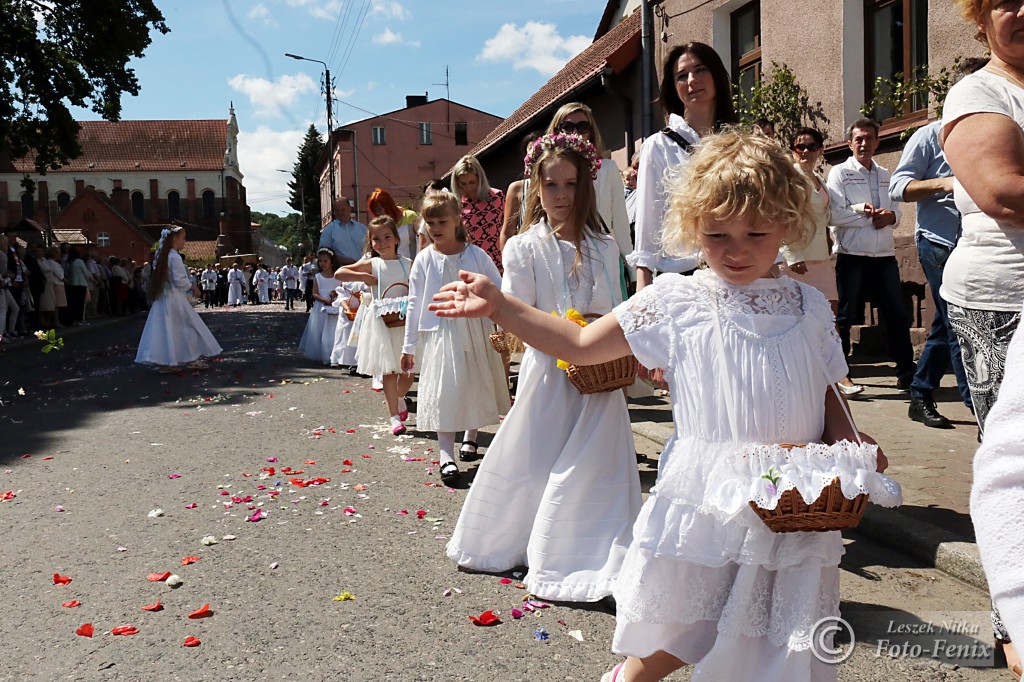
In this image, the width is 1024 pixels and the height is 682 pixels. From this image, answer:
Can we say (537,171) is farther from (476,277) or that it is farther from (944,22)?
(944,22)

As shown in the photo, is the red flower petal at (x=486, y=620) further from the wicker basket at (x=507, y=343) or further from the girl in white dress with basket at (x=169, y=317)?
the girl in white dress with basket at (x=169, y=317)

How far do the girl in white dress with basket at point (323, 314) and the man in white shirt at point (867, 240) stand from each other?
26.2 feet

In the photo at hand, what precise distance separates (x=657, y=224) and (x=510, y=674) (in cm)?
194

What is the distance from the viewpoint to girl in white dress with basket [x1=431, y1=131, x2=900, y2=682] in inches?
91.2

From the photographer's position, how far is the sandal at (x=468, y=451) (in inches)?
267

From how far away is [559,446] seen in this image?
14.3 ft

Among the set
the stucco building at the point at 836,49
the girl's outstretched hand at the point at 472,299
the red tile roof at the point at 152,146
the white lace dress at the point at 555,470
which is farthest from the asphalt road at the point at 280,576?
the red tile roof at the point at 152,146

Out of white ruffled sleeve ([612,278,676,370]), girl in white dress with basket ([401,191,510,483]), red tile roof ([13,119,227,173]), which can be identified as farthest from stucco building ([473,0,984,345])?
red tile roof ([13,119,227,173])

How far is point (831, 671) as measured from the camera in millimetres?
2428

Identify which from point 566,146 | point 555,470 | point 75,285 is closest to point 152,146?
point 75,285

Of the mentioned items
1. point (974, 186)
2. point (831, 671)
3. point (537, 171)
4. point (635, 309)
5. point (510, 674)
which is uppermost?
point (537, 171)

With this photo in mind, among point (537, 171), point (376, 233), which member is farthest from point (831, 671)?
point (376, 233)

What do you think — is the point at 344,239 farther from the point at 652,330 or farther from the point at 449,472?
the point at 652,330

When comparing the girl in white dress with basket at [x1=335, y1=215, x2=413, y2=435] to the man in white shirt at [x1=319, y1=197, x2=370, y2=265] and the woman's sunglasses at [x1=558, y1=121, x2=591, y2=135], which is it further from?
the man in white shirt at [x1=319, y1=197, x2=370, y2=265]
